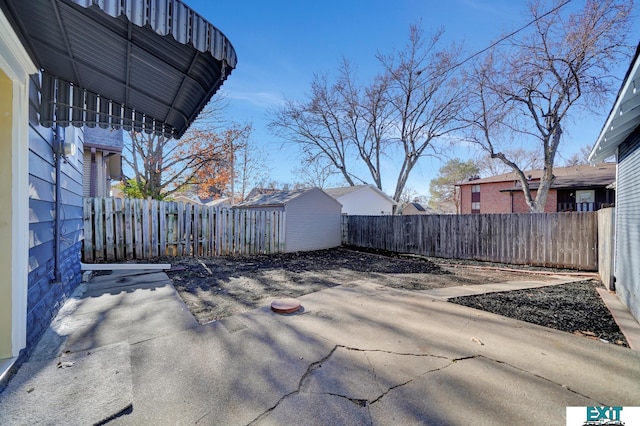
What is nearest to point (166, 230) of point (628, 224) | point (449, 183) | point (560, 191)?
point (628, 224)

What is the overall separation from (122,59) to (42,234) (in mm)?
1864

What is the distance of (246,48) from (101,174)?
287 inches

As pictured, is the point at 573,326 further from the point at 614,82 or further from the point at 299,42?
the point at 614,82

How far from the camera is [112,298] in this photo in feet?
12.1

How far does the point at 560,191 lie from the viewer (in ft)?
64.7

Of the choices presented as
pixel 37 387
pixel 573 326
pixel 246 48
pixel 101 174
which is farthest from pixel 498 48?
pixel 101 174

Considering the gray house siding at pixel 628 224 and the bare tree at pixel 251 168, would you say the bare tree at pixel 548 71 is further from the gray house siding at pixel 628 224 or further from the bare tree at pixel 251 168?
the bare tree at pixel 251 168

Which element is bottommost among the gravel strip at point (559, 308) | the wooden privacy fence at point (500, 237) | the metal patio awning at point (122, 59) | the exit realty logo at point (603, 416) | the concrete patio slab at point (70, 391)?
the gravel strip at point (559, 308)

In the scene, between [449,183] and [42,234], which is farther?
[449,183]

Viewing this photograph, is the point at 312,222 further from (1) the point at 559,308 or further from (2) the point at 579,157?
(2) the point at 579,157

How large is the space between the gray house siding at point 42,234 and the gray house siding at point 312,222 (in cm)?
685

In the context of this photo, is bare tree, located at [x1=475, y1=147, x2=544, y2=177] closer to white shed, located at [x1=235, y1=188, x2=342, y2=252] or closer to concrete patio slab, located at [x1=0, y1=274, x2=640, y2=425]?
white shed, located at [x1=235, y1=188, x2=342, y2=252]

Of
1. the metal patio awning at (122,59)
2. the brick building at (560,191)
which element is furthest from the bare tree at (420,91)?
the metal patio awning at (122,59)

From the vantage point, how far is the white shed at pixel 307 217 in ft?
33.7
